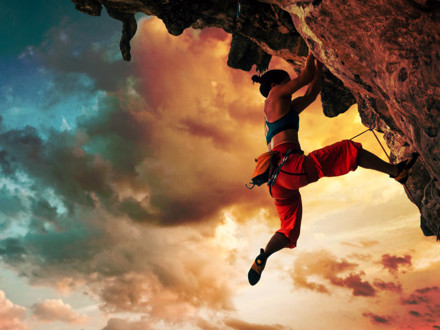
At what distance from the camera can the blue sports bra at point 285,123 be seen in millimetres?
5414

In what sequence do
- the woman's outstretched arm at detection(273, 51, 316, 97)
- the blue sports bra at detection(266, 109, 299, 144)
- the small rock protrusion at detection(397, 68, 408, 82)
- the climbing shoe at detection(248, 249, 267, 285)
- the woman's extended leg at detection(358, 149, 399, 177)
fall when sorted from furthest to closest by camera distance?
the climbing shoe at detection(248, 249, 267, 285)
the blue sports bra at detection(266, 109, 299, 144)
the woman's outstretched arm at detection(273, 51, 316, 97)
the woman's extended leg at detection(358, 149, 399, 177)
the small rock protrusion at detection(397, 68, 408, 82)

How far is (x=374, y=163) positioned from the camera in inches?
180

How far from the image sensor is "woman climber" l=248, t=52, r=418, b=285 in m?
4.66

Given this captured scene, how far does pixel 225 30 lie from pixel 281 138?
18.8 feet

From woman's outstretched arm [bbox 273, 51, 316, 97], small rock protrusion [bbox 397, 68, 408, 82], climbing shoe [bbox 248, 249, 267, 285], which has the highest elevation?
woman's outstretched arm [bbox 273, 51, 316, 97]

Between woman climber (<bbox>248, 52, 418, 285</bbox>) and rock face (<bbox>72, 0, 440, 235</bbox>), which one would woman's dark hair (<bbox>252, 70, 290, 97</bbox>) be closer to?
woman climber (<bbox>248, 52, 418, 285</bbox>)

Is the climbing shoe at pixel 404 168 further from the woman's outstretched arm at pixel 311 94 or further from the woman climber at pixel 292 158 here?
the woman's outstretched arm at pixel 311 94

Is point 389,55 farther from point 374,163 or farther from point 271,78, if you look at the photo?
point 271,78

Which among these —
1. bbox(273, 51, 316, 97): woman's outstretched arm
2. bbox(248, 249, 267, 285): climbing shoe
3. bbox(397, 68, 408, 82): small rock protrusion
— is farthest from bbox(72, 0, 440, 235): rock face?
bbox(248, 249, 267, 285): climbing shoe

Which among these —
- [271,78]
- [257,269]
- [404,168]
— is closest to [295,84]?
[271,78]

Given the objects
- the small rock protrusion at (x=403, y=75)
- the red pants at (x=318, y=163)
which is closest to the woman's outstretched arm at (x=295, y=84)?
the red pants at (x=318, y=163)

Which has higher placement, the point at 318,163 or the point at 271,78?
the point at 271,78

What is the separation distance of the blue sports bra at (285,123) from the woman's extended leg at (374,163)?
126 cm

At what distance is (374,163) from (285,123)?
5.19 ft
